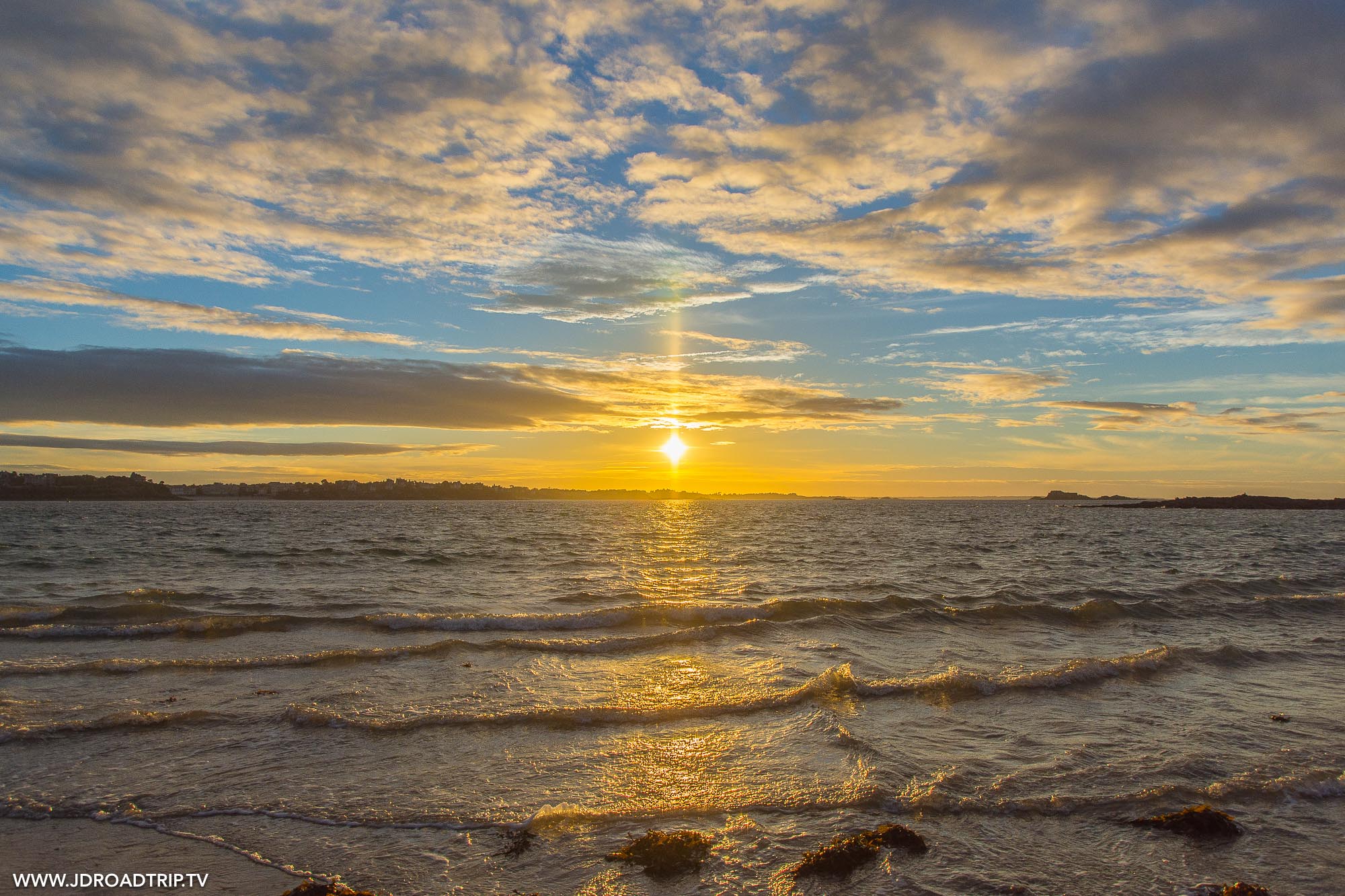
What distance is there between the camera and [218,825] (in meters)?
7.18

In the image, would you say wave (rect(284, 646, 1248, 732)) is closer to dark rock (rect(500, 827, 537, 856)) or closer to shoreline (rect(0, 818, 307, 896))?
shoreline (rect(0, 818, 307, 896))

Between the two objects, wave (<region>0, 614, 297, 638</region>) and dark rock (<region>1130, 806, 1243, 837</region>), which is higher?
dark rock (<region>1130, 806, 1243, 837</region>)

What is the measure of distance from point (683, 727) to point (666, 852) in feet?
12.6

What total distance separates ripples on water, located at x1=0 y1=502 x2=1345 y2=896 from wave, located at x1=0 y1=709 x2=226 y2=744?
0.05m

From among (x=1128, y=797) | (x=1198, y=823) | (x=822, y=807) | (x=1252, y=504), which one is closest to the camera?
(x=1198, y=823)

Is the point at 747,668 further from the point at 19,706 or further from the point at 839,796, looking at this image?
the point at 19,706

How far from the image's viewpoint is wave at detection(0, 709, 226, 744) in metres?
9.60

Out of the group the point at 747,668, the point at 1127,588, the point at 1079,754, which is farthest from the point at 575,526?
the point at 1079,754

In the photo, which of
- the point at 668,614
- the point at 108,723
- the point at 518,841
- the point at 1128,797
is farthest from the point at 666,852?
the point at 668,614

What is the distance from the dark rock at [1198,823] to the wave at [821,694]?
4814 mm

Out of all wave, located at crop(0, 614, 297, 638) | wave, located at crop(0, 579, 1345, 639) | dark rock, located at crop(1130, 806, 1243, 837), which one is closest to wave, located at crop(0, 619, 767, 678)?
wave, located at crop(0, 579, 1345, 639)

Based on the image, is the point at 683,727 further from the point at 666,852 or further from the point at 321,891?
the point at 321,891

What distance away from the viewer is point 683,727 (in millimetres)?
10328

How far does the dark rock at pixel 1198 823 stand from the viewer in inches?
278
